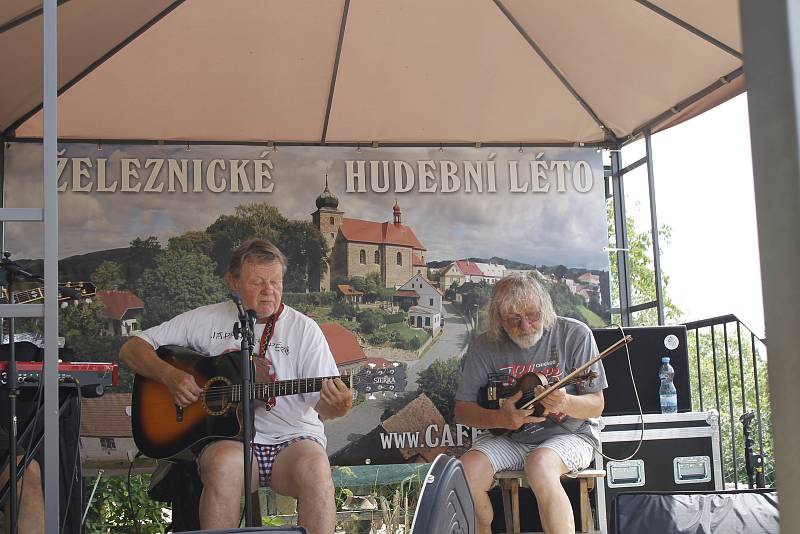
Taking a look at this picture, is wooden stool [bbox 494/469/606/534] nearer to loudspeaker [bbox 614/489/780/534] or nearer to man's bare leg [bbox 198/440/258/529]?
man's bare leg [bbox 198/440/258/529]

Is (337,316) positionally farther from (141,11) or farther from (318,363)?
(141,11)

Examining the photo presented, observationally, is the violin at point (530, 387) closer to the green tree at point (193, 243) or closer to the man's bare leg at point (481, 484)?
the man's bare leg at point (481, 484)

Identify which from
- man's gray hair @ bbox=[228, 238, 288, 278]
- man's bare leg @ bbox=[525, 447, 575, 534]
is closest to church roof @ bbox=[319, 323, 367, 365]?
man's gray hair @ bbox=[228, 238, 288, 278]

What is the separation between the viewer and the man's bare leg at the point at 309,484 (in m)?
4.01

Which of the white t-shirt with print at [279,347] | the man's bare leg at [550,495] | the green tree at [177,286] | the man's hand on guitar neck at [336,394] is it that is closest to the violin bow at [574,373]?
the man's bare leg at [550,495]

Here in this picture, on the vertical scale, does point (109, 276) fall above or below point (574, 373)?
above

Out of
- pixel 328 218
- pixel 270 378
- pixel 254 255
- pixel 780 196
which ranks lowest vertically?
pixel 270 378

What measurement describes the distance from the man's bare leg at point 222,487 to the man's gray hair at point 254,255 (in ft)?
4.52

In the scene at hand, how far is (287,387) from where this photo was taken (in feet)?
15.0

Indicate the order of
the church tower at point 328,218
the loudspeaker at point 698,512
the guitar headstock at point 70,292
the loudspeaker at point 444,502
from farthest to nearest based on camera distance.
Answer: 1. the church tower at point 328,218
2. the guitar headstock at point 70,292
3. the loudspeaker at point 698,512
4. the loudspeaker at point 444,502

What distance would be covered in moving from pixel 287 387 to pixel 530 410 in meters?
1.24

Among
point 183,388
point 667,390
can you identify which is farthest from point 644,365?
point 183,388

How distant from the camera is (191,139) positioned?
5.48 meters

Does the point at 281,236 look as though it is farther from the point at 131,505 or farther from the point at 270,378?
the point at 131,505
